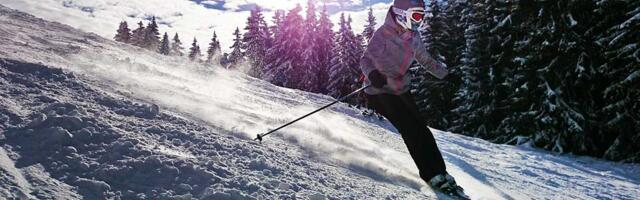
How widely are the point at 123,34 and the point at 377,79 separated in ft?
259

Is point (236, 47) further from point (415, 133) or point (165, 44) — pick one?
point (415, 133)

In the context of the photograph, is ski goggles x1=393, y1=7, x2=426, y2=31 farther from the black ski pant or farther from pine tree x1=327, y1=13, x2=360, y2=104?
pine tree x1=327, y1=13, x2=360, y2=104

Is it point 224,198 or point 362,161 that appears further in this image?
point 362,161

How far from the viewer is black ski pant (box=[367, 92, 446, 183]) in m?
5.01

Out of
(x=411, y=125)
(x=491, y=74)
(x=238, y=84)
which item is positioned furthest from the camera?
(x=491, y=74)

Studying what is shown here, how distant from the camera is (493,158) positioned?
902 centimetres

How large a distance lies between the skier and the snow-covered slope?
1.05ft

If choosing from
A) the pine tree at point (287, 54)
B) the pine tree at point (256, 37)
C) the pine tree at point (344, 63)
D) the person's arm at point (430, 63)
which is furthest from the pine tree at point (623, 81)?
the pine tree at point (256, 37)

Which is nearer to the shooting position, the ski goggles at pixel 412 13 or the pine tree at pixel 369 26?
the ski goggles at pixel 412 13

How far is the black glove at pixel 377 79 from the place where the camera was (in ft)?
16.3

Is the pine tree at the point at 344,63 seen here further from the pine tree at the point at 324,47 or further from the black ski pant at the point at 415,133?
the black ski pant at the point at 415,133

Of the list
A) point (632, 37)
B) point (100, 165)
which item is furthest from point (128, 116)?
point (632, 37)

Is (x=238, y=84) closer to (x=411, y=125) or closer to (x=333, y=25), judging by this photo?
(x=411, y=125)

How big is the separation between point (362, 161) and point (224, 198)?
209 centimetres
